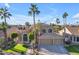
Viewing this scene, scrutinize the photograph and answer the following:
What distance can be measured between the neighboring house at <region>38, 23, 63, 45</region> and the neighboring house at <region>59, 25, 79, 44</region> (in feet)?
0.25

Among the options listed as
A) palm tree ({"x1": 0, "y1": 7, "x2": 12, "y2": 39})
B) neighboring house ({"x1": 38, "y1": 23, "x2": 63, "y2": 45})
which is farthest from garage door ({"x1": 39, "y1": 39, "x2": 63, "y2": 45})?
palm tree ({"x1": 0, "y1": 7, "x2": 12, "y2": 39})

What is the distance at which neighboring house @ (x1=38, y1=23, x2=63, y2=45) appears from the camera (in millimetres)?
3947

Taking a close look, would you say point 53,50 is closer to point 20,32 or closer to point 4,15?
point 20,32

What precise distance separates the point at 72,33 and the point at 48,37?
0.91 feet

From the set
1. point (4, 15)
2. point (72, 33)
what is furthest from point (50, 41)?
point (4, 15)

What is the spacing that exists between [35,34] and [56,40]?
0.83 ft

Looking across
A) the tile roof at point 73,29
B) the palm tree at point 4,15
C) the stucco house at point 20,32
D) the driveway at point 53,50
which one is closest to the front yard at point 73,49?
the driveway at point 53,50

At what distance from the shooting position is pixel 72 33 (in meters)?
3.95

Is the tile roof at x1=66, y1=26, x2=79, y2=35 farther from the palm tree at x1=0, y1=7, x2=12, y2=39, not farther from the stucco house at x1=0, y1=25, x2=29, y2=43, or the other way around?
the palm tree at x1=0, y1=7, x2=12, y2=39

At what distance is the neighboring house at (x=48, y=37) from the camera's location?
3.95 metres

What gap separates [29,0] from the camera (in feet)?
12.9

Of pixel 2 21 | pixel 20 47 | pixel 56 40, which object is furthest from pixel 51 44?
pixel 2 21

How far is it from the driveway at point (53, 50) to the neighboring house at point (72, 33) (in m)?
0.14
